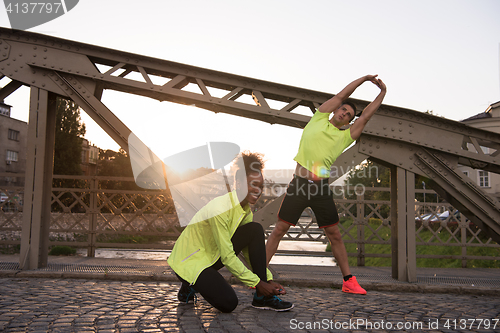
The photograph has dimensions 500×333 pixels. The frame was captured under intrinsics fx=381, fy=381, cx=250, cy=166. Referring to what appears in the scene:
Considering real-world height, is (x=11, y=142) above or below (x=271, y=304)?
above

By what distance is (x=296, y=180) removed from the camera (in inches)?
167

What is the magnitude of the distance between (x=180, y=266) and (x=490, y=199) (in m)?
4.14

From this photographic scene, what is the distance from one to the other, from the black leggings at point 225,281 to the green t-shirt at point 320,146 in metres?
1.04

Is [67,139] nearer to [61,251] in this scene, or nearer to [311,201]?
[61,251]

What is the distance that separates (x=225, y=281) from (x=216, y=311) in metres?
0.30

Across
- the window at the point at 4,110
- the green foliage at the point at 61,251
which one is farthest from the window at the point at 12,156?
the green foliage at the point at 61,251

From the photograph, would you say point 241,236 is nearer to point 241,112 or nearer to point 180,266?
point 180,266

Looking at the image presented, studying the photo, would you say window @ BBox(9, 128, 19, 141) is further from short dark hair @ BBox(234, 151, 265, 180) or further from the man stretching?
short dark hair @ BBox(234, 151, 265, 180)

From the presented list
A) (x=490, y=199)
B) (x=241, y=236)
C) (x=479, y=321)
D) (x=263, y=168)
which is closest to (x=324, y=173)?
(x=263, y=168)

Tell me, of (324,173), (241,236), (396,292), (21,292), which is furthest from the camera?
(396,292)

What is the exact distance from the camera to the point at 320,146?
13.7 feet

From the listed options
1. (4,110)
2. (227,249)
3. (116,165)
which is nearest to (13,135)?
(4,110)

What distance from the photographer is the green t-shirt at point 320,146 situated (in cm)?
419

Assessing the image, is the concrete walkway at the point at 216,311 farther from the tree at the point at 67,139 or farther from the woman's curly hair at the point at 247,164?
the tree at the point at 67,139
